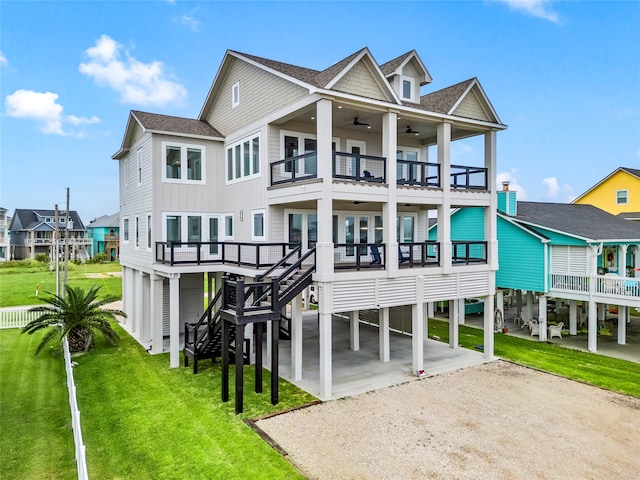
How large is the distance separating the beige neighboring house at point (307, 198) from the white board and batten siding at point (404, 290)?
4 centimetres

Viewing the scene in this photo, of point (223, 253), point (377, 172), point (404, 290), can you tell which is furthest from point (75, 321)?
point (377, 172)

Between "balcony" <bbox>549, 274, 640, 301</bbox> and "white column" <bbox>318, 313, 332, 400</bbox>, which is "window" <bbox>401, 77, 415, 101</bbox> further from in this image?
"balcony" <bbox>549, 274, 640, 301</bbox>

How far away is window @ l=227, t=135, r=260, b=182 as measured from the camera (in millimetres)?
15250

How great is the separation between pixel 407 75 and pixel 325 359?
11.0 m

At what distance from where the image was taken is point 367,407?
35.7 ft

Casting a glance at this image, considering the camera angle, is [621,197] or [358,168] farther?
[621,197]

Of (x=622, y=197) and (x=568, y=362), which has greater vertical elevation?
(x=622, y=197)

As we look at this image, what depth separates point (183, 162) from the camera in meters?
16.9

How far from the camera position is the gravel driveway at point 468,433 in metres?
7.88

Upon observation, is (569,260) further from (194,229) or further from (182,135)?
(182,135)

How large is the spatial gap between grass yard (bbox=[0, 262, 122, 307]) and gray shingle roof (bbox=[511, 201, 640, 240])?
27.5 m

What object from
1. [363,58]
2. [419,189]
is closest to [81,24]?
[363,58]

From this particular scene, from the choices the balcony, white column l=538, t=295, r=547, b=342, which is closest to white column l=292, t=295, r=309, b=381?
white column l=538, t=295, r=547, b=342

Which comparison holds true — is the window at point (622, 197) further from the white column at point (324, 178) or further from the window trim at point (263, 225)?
the window trim at point (263, 225)
